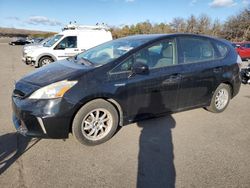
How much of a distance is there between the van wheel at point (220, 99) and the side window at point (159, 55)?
1.44 m

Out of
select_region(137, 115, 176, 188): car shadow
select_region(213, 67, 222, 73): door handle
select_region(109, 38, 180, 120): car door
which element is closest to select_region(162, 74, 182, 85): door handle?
select_region(109, 38, 180, 120): car door

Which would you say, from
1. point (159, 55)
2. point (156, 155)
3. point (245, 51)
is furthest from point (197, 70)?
point (245, 51)

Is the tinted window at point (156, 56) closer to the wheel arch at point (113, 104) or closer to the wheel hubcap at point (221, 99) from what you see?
the wheel arch at point (113, 104)

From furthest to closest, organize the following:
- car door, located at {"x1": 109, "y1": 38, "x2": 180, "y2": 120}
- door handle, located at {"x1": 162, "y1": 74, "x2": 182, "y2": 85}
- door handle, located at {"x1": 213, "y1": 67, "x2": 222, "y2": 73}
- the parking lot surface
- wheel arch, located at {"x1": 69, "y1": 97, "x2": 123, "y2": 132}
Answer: door handle, located at {"x1": 213, "y1": 67, "x2": 222, "y2": 73} → door handle, located at {"x1": 162, "y1": 74, "x2": 182, "y2": 85} → car door, located at {"x1": 109, "y1": 38, "x2": 180, "y2": 120} → wheel arch, located at {"x1": 69, "y1": 97, "x2": 123, "y2": 132} → the parking lot surface

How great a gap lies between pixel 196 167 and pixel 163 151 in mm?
542

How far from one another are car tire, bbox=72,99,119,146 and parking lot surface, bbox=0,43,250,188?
0.46ft

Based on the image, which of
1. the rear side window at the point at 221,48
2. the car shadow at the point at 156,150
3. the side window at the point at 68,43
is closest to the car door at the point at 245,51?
the side window at the point at 68,43

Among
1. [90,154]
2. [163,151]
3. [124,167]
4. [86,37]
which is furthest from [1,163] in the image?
[86,37]

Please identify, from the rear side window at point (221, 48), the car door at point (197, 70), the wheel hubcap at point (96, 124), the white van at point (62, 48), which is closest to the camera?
the wheel hubcap at point (96, 124)

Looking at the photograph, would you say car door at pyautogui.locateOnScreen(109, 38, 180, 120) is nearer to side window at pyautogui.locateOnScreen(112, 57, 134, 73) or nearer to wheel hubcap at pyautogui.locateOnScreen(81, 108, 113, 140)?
side window at pyautogui.locateOnScreen(112, 57, 134, 73)

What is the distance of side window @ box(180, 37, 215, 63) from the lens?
4316 mm

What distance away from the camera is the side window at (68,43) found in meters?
10.9

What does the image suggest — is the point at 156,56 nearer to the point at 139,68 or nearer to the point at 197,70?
the point at 139,68

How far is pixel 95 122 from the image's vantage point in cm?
360
